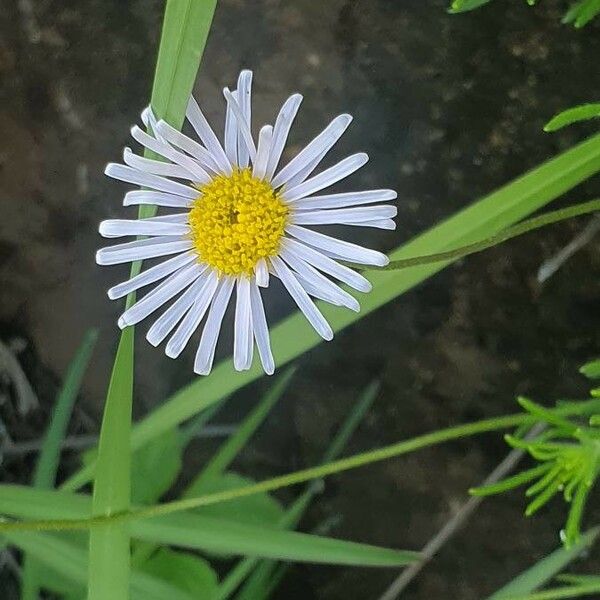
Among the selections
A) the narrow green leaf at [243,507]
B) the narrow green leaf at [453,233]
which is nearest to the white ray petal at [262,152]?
the narrow green leaf at [453,233]

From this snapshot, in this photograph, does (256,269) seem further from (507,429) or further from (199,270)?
(507,429)

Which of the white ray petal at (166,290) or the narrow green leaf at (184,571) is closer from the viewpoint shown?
the white ray petal at (166,290)

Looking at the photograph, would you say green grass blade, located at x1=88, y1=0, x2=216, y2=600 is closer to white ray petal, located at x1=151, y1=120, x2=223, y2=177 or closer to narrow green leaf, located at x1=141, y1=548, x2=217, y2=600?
white ray petal, located at x1=151, y1=120, x2=223, y2=177

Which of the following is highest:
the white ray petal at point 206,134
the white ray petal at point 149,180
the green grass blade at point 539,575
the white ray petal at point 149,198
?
the white ray petal at point 206,134

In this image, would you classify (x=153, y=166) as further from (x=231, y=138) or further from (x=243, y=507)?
(x=243, y=507)

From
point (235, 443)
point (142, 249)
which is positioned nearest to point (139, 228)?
point (142, 249)

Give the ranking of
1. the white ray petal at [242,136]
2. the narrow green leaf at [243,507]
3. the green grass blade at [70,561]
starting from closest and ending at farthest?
the white ray petal at [242,136]
the green grass blade at [70,561]
the narrow green leaf at [243,507]

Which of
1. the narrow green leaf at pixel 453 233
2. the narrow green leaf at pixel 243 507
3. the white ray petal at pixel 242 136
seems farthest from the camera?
the narrow green leaf at pixel 243 507

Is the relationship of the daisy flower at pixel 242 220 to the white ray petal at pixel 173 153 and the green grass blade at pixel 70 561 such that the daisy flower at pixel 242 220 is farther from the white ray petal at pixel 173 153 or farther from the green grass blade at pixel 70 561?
the green grass blade at pixel 70 561

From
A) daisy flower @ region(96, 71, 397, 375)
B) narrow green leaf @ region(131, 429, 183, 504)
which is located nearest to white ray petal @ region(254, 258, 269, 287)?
daisy flower @ region(96, 71, 397, 375)

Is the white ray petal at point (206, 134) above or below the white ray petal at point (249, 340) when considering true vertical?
above
